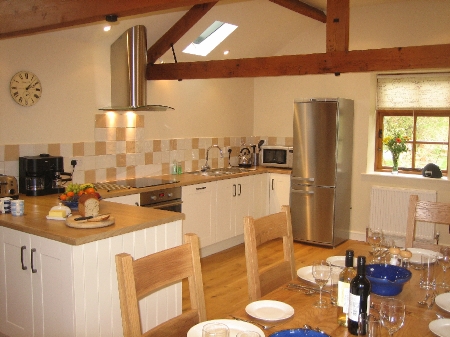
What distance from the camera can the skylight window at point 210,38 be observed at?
212 inches

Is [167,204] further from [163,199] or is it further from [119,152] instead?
[119,152]

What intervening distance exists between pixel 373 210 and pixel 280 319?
4.42 meters

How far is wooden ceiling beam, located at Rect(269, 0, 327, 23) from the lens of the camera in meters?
5.07

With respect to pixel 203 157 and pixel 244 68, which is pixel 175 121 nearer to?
pixel 203 157

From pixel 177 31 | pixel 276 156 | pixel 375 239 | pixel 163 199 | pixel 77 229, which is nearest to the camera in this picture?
pixel 375 239

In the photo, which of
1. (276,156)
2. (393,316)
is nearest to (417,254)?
(393,316)

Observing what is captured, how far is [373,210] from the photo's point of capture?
18.9 feet

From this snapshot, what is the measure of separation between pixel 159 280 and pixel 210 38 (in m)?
4.26

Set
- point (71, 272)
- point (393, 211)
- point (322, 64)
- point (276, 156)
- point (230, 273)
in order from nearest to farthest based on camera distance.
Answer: point (71, 272)
point (322, 64)
point (230, 273)
point (393, 211)
point (276, 156)

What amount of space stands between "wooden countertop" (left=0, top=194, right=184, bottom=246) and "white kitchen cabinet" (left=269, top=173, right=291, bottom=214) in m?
2.80

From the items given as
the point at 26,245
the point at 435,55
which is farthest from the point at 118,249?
the point at 435,55

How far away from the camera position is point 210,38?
5.51 m

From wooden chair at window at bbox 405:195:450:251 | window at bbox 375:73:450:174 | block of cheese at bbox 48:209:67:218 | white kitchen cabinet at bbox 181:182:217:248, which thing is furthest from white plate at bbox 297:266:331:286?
window at bbox 375:73:450:174

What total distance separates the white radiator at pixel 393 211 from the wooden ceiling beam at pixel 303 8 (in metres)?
2.17
